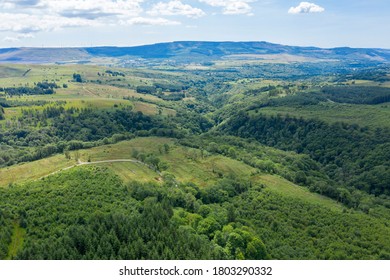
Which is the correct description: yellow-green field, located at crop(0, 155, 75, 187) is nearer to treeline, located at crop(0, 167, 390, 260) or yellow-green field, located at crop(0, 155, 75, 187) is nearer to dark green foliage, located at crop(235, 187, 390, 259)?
treeline, located at crop(0, 167, 390, 260)

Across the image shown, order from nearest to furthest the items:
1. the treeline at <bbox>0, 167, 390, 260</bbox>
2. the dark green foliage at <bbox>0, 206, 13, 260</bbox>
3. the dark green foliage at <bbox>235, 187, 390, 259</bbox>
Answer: the treeline at <bbox>0, 167, 390, 260</bbox>
the dark green foliage at <bbox>0, 206, 13, 260</bbox>
the dark green foliage at <bbox>235, 187, 390, 259</bbox>

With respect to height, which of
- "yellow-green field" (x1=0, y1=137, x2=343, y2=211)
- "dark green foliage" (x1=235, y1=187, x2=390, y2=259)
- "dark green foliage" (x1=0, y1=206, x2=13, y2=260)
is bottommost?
"dark green foliage" (x1=235, y1=187, x2=390, y2=259)

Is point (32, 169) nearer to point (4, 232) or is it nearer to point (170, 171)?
point (170, 171)

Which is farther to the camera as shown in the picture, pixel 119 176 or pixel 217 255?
pixel 119 176

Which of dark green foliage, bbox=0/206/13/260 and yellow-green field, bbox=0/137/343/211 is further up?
dark green foliage, bbox=0/206/13/260

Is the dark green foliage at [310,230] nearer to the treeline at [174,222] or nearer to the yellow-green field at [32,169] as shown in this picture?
the treeline at [174,222]

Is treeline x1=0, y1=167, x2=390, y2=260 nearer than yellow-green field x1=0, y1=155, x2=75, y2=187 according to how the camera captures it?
Yes

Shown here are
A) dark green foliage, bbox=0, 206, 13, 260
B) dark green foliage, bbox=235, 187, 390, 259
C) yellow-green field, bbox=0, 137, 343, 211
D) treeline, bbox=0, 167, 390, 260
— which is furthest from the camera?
→ yellow-green field, bbox=0, 137, 343, 211

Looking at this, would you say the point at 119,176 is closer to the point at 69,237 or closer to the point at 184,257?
the point at 69,237

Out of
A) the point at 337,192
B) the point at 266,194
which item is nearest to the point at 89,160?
the point at 266,194

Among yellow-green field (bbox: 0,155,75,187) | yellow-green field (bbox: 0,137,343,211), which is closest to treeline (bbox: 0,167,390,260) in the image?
yellow-green field (bbox: 0,137,343,211)

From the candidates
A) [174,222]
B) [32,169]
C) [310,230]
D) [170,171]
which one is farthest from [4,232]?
[310,230]
